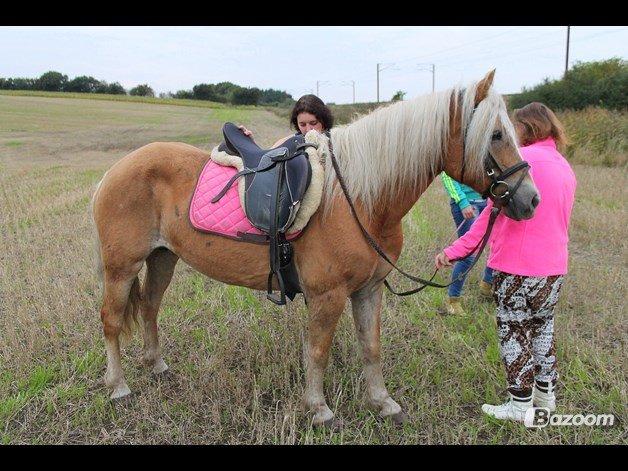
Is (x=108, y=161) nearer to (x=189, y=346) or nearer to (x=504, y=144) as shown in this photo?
(x=189, y=346)

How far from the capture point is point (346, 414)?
2898 mm

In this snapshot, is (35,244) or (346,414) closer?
(346,414)

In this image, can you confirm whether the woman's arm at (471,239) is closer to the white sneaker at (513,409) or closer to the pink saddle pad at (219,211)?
the white sneaker at (513,409)

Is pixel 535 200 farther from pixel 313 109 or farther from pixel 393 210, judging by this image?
pixel 313 109

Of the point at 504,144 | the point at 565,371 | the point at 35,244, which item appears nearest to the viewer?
the point at 504,144

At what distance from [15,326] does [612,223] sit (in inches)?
316

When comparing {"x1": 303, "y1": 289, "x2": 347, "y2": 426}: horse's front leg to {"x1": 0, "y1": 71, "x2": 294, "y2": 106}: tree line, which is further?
{"x1": 0, "y1": 71, "x2": 294, "y2": 106}: tree line

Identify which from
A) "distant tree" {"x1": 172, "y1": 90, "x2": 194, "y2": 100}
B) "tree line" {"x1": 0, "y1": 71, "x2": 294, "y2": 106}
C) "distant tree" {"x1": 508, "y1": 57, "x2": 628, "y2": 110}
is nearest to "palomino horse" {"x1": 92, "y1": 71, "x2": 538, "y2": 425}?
"distant tree" {"x1": 508, "y1": 57, "x2": 628, "y2": 110}

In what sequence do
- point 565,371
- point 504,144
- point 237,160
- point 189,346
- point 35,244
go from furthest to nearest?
point 35,244
point 189,346
point 565,371
point 237,160
point 504,144

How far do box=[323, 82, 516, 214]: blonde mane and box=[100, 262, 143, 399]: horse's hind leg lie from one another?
1.62 m

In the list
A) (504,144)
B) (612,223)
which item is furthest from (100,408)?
(612,223)

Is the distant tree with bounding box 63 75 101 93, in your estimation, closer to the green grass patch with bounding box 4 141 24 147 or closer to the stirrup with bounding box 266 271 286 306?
the green grass patch with bounding box 4 141 24 147

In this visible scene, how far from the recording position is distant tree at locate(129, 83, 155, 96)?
67.5 meters

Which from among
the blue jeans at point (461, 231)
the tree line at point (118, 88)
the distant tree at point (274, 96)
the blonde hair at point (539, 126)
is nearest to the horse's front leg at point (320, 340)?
the blonde hair at point (539, 126)
